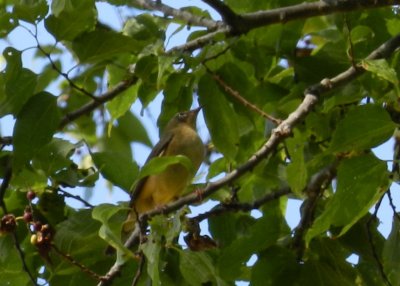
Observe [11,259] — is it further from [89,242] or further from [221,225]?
[221,225]

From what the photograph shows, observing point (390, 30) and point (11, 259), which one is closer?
point (11, 259)

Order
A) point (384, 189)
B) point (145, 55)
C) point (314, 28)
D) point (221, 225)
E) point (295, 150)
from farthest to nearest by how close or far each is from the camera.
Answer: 1. point (314, 28)
2. point (221, 225)
3. point (145, 55)
4. point (295, 150)
5. point (384, 189)

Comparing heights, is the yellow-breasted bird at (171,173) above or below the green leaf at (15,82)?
above

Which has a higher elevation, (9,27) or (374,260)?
(9,27)

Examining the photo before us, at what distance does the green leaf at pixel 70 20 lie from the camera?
407 centimetres

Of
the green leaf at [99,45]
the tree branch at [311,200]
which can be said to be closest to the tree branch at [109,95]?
the green leaf at [99,45]

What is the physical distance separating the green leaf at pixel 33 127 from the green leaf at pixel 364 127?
1.24 m

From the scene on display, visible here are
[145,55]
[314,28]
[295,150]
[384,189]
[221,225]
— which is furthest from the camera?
[314,28]

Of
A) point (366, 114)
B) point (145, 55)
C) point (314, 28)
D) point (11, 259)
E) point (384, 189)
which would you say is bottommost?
point (384, 189)

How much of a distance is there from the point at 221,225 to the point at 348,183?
124cm

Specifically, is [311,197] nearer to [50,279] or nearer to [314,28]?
[50,279]

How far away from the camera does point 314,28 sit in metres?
6.05

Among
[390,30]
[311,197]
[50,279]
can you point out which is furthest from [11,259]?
[390,30]

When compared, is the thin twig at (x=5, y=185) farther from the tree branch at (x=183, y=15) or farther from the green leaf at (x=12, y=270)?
the tree branch at (x=183, y=15)
